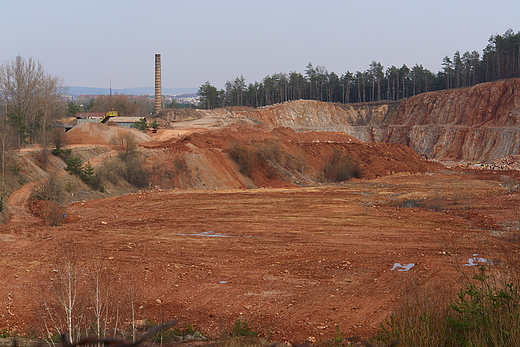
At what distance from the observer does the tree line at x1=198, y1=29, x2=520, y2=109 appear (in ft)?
293

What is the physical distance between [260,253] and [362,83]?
88.1 m

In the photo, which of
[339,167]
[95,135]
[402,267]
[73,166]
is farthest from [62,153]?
[402,267]

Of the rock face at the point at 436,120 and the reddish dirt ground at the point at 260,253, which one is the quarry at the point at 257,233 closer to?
the reddish dirt ground at the point at 260,253

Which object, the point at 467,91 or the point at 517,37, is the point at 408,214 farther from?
the point at 517,37

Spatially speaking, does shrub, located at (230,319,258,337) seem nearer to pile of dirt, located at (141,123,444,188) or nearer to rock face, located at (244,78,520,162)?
pile of dirt, located at (141,123,444,188)

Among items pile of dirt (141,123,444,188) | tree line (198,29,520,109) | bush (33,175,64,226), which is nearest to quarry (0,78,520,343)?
pile of dirt (141,123,444,188)

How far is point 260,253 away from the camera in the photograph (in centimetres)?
1909

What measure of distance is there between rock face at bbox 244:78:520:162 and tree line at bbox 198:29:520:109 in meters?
11.8

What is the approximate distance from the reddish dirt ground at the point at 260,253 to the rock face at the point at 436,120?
3117 cm

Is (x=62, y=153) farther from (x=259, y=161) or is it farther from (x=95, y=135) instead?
(x=259, y=161)

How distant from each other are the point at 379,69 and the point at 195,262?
89.0 m

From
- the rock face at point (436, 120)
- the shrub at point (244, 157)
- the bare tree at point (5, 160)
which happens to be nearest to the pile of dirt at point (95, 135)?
the shrub at point (244, 157)

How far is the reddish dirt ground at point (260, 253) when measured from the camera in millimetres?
12836

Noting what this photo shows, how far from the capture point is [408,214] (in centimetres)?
2794
